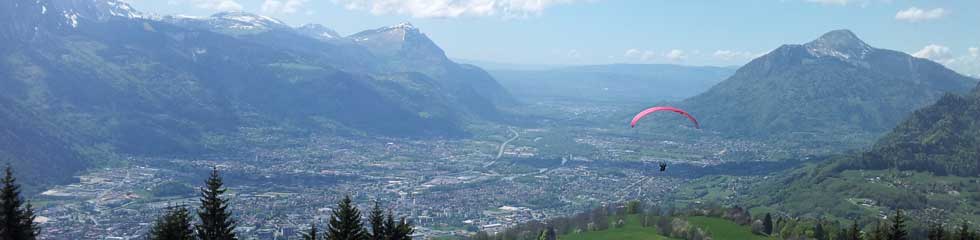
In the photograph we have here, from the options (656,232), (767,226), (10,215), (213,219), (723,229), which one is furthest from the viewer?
(723,229)

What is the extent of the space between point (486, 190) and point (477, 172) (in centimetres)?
2557

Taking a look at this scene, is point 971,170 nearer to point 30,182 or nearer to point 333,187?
point 333,187

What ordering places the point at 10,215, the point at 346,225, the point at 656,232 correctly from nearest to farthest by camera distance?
the point at 10,215 → the point at 346,225 → the point at 656,232

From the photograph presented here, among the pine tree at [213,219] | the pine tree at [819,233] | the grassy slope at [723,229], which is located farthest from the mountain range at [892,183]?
the pine tree at [213,219]

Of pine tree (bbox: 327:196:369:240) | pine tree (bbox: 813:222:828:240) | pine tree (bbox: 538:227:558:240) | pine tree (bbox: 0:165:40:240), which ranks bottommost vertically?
pine tree (bbox: 813:222:828:240)

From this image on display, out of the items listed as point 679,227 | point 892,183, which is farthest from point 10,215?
point 892,183

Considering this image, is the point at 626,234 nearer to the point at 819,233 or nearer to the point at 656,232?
the point at 656,232

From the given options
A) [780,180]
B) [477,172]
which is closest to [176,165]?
[477,172]

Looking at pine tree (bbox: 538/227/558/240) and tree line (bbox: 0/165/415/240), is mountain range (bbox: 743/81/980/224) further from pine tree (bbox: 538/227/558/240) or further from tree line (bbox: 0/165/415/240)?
tree line (bbox: 0/165/415/240)

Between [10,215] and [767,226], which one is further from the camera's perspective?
[767,226]

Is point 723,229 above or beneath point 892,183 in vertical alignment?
beneath

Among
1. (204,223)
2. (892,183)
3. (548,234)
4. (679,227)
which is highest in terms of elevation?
(204,223)

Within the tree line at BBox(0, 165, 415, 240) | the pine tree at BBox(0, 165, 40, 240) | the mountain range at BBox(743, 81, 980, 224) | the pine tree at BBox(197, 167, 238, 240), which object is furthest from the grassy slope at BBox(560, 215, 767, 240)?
the pine tree at BBox(0, 165, 40, 240)

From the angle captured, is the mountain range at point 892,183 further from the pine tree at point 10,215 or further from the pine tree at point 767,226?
the pine tree at point 10,215
